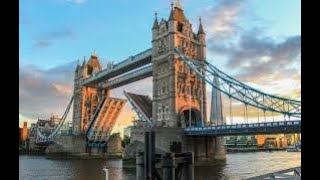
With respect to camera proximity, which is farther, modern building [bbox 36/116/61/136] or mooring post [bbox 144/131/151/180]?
modern building [bbox 36/116/61/136]

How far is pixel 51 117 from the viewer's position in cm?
12738

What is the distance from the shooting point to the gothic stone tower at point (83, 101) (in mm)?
75438

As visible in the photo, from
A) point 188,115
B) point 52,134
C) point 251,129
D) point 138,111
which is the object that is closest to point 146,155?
point 251,129

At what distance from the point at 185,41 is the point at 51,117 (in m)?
86.8

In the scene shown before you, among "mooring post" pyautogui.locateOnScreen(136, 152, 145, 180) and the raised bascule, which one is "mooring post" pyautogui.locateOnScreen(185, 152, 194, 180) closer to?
"mooring post" pyautogui.locateOnScreen(136, 152, 145, 180)

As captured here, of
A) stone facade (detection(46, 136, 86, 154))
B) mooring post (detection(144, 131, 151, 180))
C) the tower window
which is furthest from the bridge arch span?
mooring post (detection(144, 131, 151, 180))

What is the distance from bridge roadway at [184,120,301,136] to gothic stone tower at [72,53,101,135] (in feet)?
117

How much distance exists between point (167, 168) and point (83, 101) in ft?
223

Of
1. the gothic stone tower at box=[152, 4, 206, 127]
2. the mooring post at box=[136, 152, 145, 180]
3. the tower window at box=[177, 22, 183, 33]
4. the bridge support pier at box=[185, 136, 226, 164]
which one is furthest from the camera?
the tower window at box=[177, 22, 183, 33]

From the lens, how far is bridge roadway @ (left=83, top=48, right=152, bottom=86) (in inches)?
2211

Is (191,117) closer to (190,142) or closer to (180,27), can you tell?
(190,142)
